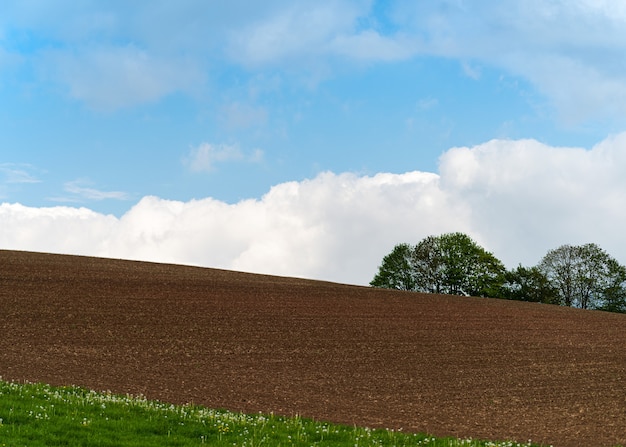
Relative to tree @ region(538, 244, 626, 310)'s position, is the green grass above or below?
below

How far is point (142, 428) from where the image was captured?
1495 cm

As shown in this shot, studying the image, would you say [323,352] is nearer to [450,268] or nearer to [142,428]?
[142,428]

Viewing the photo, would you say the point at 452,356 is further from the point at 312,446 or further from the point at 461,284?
the point at 461,284

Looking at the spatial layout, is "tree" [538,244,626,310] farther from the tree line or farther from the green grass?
the green grass

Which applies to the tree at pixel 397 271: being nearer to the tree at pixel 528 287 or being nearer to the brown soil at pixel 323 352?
the tree at pixel 528 287

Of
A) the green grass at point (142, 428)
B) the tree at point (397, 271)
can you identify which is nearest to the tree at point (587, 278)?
the tree at point (397, 271)

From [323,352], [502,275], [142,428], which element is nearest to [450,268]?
[502,275]

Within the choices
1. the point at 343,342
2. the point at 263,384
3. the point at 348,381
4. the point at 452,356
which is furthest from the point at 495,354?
the point at 263,384

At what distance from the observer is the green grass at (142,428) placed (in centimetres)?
1385

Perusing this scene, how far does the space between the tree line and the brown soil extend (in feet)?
71.1

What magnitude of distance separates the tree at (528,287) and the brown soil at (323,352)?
70.3 ft

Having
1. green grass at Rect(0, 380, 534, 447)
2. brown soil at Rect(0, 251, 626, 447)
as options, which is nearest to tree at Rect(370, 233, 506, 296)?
brown soil at Rect(0, 251, 626, 447)

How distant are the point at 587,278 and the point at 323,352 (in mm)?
53620

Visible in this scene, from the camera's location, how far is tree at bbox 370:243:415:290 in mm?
82062
